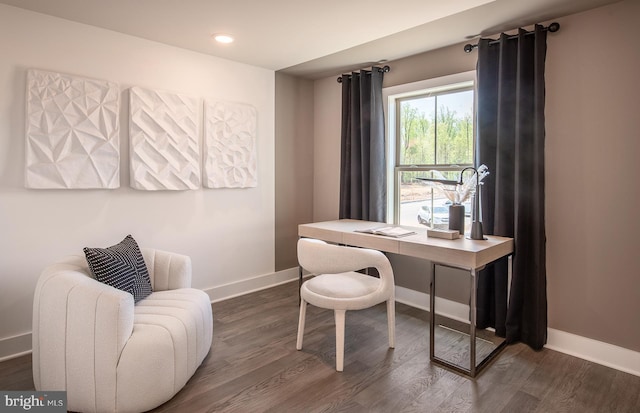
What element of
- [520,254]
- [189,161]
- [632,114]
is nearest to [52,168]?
[189,161]

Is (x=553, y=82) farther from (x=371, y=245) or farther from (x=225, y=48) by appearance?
(x=225, y=48)

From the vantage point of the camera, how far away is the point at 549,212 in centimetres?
264

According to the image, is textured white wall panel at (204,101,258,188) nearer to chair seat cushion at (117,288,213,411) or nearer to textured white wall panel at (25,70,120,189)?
textured white wall panel at (25,70,120,189)

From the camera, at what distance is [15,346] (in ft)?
8.25

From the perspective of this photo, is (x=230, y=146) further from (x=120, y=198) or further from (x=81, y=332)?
(x=81, y=332)

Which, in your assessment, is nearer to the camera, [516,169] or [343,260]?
[343,260]

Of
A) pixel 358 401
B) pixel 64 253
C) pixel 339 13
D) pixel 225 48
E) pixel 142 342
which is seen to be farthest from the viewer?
pixel 225 48

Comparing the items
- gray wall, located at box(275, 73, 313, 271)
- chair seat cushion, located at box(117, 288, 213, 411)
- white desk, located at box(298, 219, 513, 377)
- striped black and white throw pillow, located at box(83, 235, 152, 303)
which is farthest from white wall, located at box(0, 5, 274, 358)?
white desk, located at box(298, 219, 513, 377)

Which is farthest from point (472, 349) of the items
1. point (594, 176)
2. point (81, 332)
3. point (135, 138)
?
point (135, 138)

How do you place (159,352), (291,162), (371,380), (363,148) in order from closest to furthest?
(159,352) → (371,380) → (363,148) → (291,162)

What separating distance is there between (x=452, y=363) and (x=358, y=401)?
2.53 feet

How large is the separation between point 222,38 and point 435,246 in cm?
231

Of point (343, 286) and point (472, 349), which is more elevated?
point (343, 286)

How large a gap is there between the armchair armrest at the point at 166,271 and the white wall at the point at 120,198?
1.91 feet
